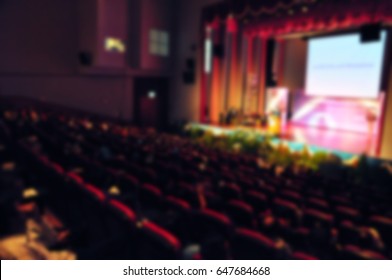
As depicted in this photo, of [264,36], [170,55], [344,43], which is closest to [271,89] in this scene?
[264,36]

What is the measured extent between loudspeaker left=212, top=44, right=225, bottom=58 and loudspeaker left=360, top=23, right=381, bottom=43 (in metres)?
Result: 5.97

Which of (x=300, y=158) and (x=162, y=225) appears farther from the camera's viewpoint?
(x=300, y=158)

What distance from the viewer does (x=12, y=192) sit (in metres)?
3.92

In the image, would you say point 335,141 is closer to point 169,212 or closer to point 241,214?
point 241,214

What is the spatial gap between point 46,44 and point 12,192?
Result: 11013mm

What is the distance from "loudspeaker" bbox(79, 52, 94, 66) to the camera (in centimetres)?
1340

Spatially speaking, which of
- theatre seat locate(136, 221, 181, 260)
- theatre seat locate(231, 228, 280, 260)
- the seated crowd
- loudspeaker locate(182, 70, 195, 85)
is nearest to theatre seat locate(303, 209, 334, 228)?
the seated crowd

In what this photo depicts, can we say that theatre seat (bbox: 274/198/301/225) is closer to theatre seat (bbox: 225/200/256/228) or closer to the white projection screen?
theatre seat (bbox: 225/200/256/228)

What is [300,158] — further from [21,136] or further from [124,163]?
[21,136]

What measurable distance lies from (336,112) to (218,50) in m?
6.18

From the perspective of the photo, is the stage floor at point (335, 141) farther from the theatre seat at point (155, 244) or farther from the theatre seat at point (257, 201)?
the theatre seat at point (155, 244)

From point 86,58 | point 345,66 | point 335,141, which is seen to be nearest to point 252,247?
point 335,141

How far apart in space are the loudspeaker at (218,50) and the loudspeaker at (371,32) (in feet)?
19.6

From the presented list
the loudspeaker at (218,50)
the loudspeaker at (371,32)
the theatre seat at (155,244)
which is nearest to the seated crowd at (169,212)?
the theatre seat at (155,244)
